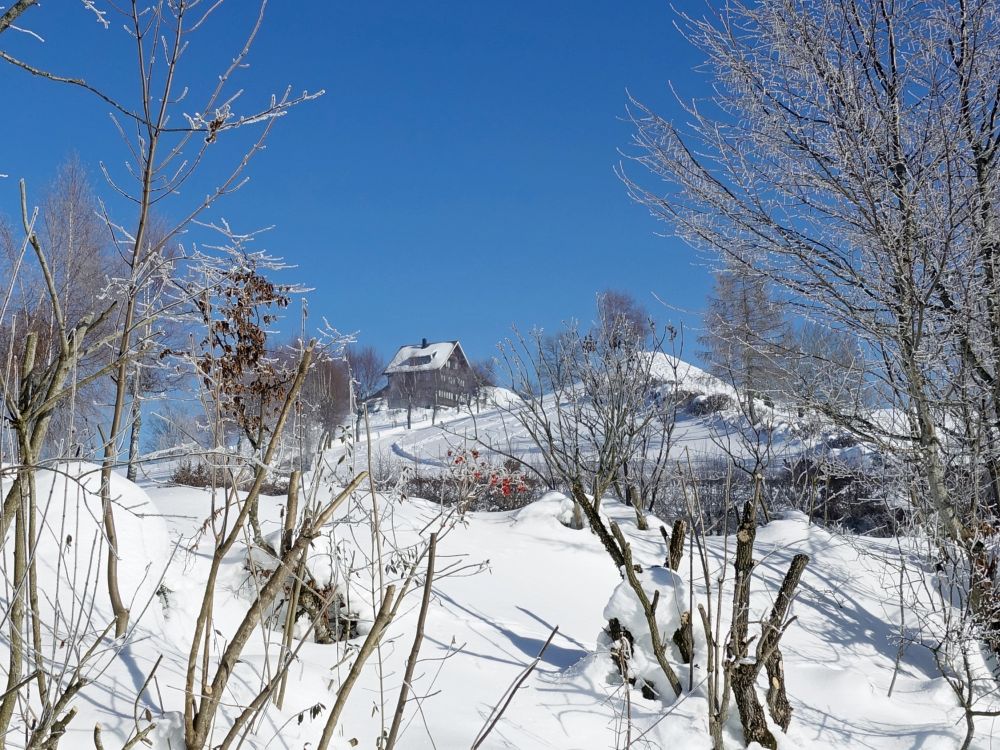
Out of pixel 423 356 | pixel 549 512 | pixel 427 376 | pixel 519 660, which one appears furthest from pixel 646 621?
pixel 423 356

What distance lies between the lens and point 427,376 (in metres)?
A: 38.2

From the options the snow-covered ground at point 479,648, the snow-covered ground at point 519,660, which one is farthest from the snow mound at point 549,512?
the snow-covered ground at point 519,660

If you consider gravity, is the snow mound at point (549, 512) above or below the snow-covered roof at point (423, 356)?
below

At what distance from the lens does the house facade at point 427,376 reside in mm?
35594

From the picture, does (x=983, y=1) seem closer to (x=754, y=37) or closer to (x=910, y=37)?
(x=910, y=37)

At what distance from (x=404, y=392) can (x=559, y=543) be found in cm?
2904

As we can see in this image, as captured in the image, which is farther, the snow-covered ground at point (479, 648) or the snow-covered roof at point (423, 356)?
the snow-covered roof at point (423, 356)

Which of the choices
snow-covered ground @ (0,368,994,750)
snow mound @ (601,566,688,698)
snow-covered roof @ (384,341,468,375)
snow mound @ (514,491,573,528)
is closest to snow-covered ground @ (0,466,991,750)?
snow-covered ground @ (0,368,994,750)

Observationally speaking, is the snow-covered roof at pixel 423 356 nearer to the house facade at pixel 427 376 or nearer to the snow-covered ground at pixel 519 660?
the house facade at pixel 427 376

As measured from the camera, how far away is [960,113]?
4801 millimetres

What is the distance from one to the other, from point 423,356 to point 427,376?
13.2ft

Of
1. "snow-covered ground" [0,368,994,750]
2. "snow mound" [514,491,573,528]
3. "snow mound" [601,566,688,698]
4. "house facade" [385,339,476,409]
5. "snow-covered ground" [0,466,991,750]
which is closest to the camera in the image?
"snow-covered ground" [0,368,994,750]

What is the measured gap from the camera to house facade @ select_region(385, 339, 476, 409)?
3559cm

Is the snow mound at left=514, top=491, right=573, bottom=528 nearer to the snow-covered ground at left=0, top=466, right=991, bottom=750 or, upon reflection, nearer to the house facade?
the snow-covered ground at left=0, top=466, right=991, bottom=750
